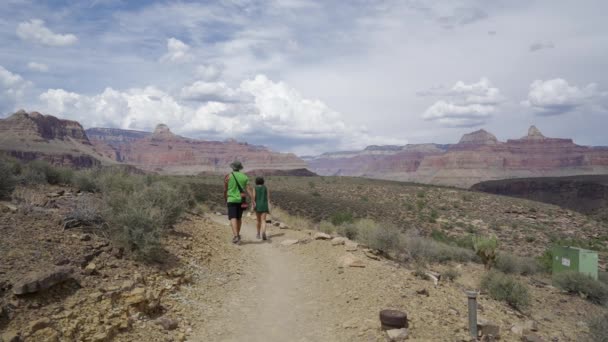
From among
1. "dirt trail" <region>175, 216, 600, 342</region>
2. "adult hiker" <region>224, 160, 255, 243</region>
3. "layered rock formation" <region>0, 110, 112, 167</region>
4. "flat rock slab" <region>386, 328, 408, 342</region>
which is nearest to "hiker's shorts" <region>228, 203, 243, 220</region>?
"adult hiker" <region>224, 160, 255, 243</region>

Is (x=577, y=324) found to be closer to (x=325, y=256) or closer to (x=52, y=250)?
(x=325, y=256)

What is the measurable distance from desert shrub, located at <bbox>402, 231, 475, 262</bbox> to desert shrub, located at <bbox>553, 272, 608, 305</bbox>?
11.8ft

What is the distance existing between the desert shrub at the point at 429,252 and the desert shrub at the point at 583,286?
141 inches

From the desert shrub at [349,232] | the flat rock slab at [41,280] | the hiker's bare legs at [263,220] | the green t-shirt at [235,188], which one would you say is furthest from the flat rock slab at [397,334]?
the desert shrub at [349,232]

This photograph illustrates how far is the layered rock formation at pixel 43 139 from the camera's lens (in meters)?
97.4

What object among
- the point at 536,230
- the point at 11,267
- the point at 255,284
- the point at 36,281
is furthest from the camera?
the point at 536,230

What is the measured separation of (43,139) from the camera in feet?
387

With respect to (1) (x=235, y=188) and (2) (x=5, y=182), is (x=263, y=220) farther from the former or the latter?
(2) (x=5, y=182)

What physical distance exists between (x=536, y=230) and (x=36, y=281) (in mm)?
35748

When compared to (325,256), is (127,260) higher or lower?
higher

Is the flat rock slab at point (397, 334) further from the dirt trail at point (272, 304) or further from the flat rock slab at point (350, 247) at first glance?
the flat rock slab at point (350, 247)

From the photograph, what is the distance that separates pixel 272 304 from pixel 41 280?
3.44m

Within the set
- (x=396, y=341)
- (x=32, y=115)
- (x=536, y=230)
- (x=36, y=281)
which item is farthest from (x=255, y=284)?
(x=32, y=115)

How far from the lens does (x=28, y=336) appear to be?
4559mm
